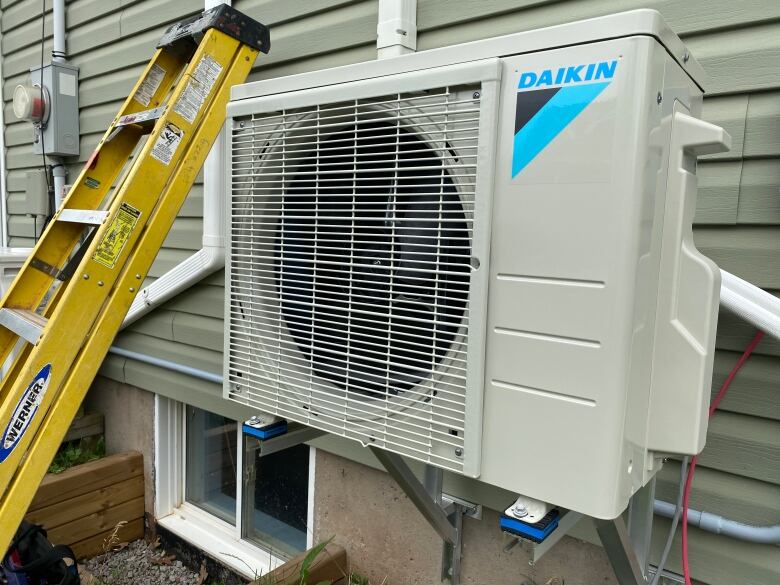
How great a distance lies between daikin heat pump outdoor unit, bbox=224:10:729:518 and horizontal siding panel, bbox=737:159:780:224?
35 centimetres

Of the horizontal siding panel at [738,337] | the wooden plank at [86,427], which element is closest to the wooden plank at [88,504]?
the wooden plank at [86,427]

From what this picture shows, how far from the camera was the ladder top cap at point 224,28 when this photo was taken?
1666mm

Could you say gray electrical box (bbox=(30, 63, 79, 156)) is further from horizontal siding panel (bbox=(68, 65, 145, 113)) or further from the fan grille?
the fan grille

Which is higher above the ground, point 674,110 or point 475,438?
point 674,110

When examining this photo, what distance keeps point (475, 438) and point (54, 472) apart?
8.62ft

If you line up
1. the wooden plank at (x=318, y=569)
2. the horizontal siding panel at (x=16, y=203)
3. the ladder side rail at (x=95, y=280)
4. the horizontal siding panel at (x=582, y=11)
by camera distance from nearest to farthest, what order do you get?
the horizontal siding panel at (x=582, y=11) → the ladder side rail at (x=95, y=280) → the wooden plank at (x=318, y=569) → the horizontal siding panel at (x=16, y=203)

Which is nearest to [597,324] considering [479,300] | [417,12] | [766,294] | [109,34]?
[479,300]

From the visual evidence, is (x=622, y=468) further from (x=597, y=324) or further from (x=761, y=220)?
(x=761, y=220)

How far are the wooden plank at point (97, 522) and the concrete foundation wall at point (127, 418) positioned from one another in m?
0.07

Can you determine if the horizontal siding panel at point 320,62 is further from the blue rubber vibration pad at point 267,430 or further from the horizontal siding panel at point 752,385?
the horizontal siding panel at point 752,385

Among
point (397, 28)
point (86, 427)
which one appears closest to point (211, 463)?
point (86, 427)

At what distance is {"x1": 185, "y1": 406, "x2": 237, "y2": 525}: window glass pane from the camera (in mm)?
2959

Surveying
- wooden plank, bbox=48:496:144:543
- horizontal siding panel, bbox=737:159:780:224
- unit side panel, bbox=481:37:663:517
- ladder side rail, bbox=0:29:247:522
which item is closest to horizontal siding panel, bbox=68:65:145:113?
ladder side rail, bbox=0:29:247:522

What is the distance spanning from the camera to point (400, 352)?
1033 mm
